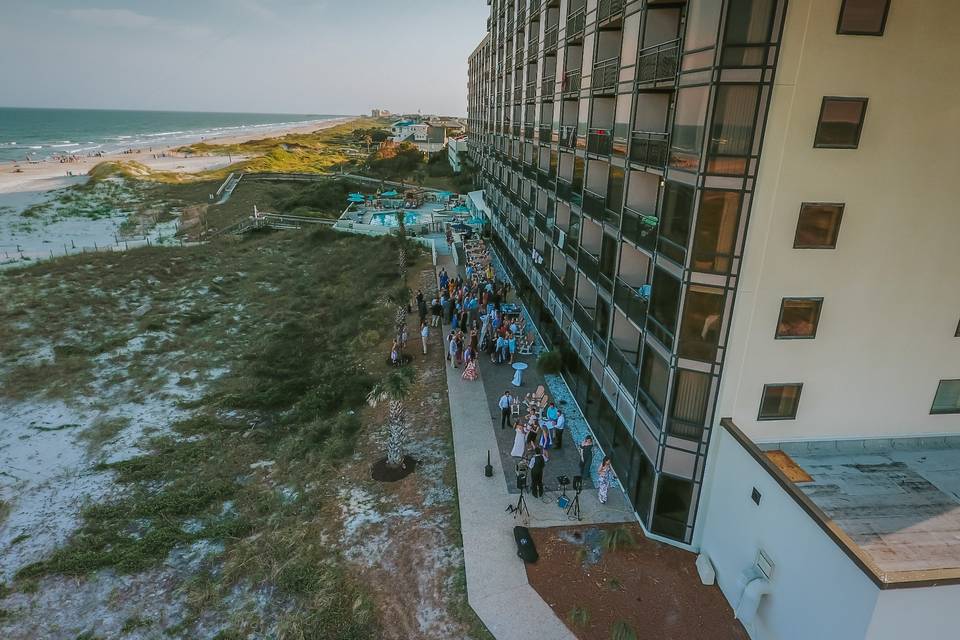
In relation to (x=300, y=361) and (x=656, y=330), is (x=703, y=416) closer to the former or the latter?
(x=656, y=330)

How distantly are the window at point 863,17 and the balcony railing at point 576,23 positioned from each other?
11612 mm

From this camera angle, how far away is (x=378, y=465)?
1598cm

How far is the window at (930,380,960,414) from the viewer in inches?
448

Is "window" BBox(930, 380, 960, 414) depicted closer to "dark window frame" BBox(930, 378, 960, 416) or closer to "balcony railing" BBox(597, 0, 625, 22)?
"dark window frame" BBox(930, 378, 960, 416)

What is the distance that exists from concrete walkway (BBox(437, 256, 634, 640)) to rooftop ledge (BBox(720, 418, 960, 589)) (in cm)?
474

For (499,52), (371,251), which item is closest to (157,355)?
(371,251)

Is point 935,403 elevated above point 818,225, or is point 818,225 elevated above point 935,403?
point 818,225

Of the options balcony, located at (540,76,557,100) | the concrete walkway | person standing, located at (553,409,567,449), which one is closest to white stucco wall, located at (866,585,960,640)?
the concrete walkway

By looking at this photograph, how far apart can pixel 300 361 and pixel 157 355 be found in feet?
24.9

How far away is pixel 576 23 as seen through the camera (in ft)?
63.6

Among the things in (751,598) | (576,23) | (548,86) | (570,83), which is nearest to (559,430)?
(751,598)

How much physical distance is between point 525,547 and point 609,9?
1589cm

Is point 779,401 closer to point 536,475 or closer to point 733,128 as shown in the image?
point 733,128

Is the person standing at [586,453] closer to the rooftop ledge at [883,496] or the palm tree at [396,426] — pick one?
the rooftop ledge at [883,496]
